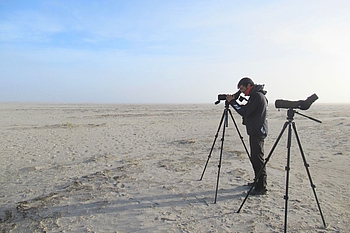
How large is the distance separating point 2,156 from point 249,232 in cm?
846

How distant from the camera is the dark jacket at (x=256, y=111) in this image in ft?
14.5

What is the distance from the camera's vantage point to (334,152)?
898cm

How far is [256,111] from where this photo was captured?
4.50 metres

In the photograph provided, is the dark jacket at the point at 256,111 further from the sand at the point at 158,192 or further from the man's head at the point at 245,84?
the sand at the point at 158,192

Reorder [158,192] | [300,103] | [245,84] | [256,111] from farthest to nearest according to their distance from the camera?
[158,192], [245,84], [256,111], [300,103]

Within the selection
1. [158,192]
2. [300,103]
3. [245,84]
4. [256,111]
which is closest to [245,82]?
[245,84]

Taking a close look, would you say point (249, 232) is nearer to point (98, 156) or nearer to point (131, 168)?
point (131, 168)

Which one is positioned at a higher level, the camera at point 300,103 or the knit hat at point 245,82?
the knit hat at point 245,82

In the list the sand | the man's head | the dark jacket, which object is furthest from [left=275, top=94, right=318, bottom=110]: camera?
the sand

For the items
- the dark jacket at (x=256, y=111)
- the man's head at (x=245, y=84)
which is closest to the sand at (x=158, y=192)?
the dark jacket at (x=256, y=111)

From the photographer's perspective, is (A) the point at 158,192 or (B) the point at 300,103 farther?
(A) the point at 158,192

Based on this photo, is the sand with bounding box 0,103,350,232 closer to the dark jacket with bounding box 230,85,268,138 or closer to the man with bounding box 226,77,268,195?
the man with bounding box 226,77,268,195

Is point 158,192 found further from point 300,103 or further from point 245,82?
point 300,103

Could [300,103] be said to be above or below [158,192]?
above
